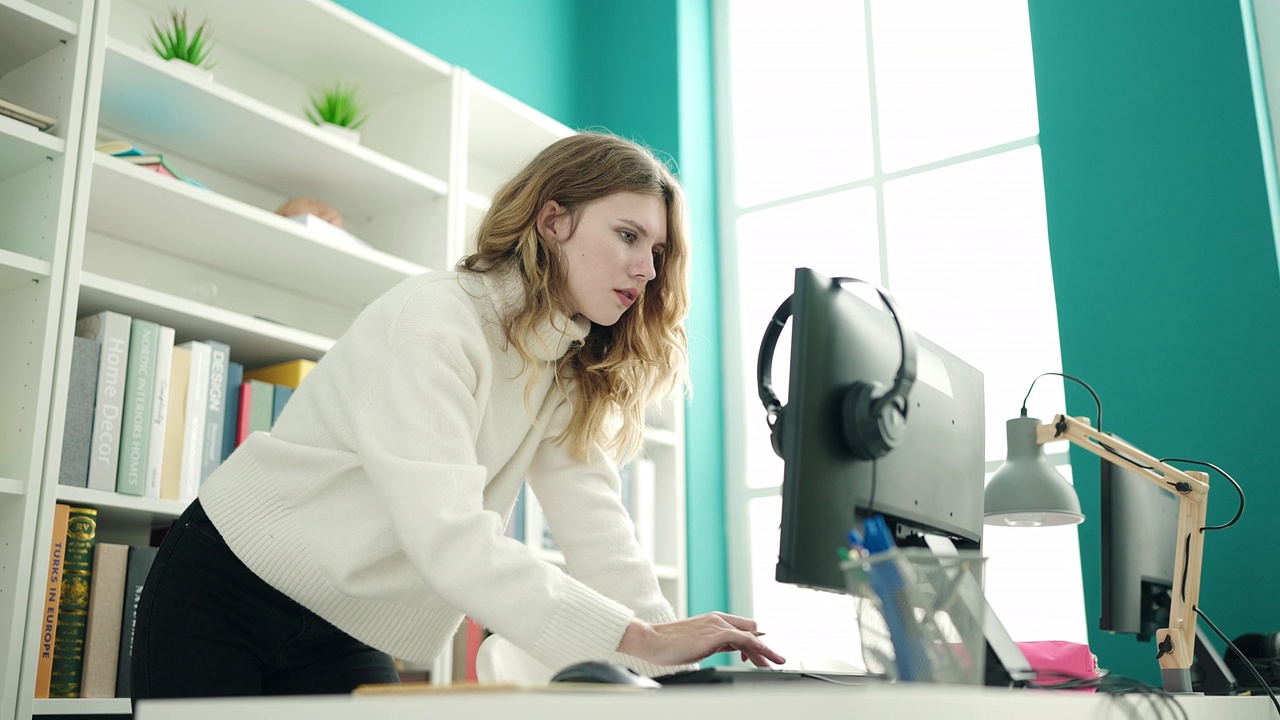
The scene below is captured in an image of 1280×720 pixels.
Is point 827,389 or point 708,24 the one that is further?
point 708,24

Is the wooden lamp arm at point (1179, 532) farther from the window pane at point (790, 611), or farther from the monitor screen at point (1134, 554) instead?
the window pane at point (790, 611)

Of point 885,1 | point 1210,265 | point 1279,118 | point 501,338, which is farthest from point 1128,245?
point 501,338

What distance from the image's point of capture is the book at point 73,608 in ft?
5.94

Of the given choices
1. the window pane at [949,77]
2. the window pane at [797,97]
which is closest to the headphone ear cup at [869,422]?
the window pane at [949,77]

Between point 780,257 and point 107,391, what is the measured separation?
2.12m

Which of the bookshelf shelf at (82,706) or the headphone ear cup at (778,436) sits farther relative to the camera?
the bookshelf shelf at (82,706)

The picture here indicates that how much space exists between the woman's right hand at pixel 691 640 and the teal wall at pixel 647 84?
204 centimetres

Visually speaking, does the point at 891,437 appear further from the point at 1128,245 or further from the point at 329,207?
the point at 1128,245

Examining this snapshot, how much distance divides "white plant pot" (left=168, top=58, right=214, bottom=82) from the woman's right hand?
5.34 ft

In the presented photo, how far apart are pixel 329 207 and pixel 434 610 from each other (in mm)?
1354

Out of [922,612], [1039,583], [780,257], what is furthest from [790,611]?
[922,612]

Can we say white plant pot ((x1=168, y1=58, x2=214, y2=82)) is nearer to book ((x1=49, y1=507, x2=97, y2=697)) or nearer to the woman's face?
book ((x1=49, y1=507, x2=97, y2=697))

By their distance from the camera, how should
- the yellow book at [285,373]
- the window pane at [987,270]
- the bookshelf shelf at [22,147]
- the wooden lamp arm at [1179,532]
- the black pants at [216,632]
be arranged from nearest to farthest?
the black pants at [216,632], the wooden lamp arm at [1179,532], the bookshelf shelf at [22,147], the yellow book at [285,373], the window pane at [987,270]

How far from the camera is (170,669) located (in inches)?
49.6
